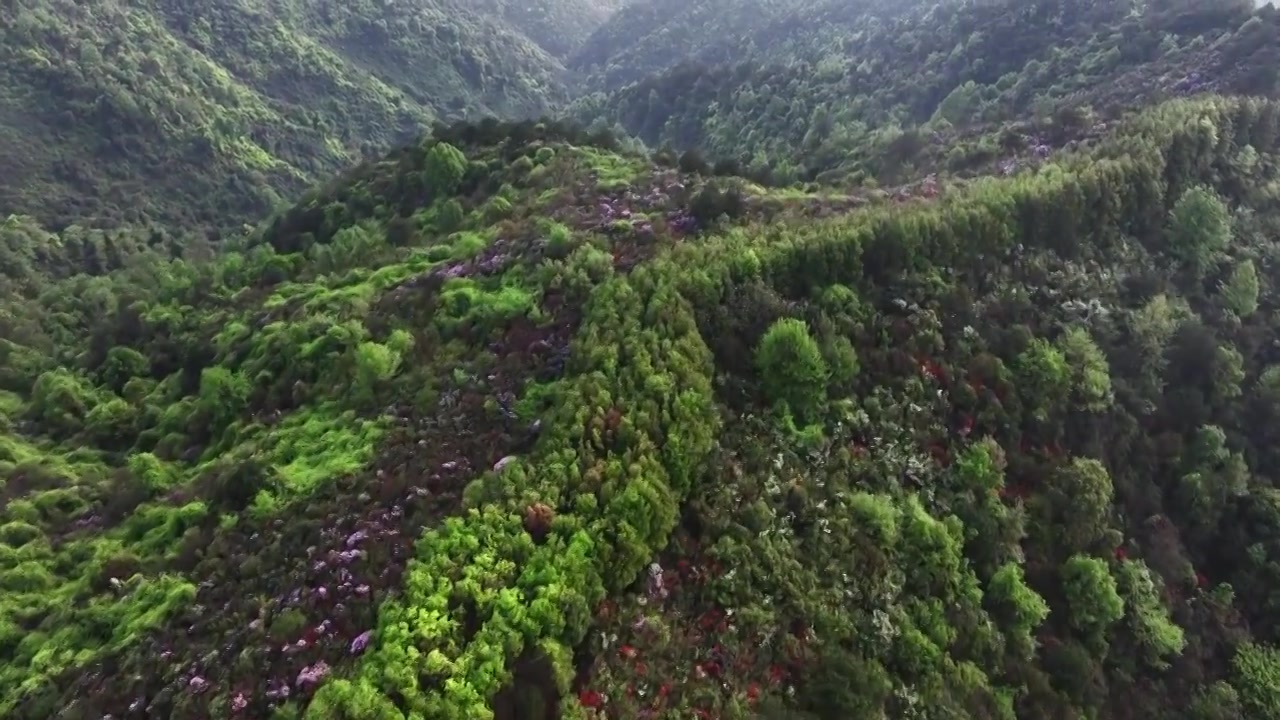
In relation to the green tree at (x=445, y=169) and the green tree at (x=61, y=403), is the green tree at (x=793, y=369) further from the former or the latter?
the green tree at (x=61, y=403)

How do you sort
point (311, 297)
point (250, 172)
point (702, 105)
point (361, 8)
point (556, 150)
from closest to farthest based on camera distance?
point (311, 297) → point (556, 150) → point (250, 172) → point (702, 105) → point (361, 8)

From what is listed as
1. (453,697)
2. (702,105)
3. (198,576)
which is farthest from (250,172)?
(453,697)

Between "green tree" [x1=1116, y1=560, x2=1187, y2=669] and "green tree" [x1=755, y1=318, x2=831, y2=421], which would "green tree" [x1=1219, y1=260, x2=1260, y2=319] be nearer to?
"green tree" [x1=1116, y1=560, x2=1187, y2=669]

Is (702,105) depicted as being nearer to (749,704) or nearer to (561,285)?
(561,285)

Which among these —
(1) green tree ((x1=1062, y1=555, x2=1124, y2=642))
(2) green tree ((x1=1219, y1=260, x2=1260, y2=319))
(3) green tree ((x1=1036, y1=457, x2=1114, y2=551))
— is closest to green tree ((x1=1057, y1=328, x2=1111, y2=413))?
(3) green tree ((x1=1036, y1=457, x2=1114, y2=551))

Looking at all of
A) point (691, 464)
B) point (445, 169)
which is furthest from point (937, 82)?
point (691, 464)

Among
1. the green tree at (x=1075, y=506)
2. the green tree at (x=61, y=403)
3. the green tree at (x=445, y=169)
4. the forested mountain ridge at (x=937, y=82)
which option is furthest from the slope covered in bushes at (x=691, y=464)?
the forested mountain ridge at (x=937, y=82)
